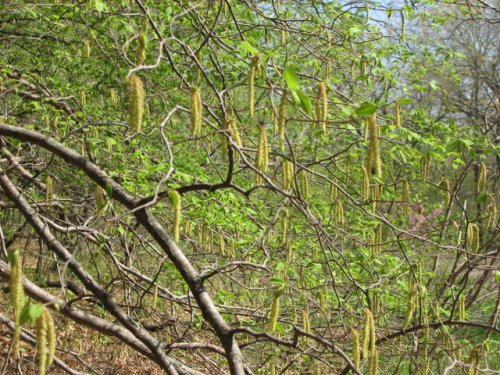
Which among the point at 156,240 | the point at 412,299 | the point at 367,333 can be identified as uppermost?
the point at 156,240

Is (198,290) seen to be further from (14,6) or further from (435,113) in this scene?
(435,113)

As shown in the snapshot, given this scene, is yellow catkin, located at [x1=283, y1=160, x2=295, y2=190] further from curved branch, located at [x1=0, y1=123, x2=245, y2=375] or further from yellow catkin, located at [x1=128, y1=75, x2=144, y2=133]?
yellow catkin, located at [x1=128, y1=75, x2=144, y2=133]

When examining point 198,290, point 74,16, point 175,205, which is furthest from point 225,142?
point 74,16

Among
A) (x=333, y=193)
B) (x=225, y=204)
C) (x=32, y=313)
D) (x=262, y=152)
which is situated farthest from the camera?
(x=225, y=204)

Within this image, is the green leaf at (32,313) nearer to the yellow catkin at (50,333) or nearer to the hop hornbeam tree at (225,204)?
the yellow catkin at (50,333)

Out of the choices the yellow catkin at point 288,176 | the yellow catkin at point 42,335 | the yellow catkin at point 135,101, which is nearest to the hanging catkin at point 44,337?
the yellow catkin at point 42,335

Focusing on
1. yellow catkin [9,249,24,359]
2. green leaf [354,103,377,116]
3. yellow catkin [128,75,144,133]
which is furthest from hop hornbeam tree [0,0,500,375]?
yellow catkin [9,249,24,359]

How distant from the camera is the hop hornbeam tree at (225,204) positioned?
2787mm

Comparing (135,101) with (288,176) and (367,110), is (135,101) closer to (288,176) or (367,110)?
(367,110)

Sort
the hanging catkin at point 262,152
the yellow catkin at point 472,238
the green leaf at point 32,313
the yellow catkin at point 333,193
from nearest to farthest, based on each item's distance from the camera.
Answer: the green leaf at point 32,313
the hanging catkin at point 262,152
the yellow catkin at point 472,238
the yellow catkin at point 333,193

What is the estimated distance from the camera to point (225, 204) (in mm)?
4730

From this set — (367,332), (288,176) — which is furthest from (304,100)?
(367,332)

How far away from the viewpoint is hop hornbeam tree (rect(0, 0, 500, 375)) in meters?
2.79

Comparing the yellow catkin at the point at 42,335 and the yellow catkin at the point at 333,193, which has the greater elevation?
the yellow catkin at the point at 333,193
